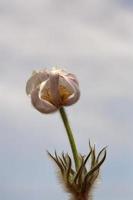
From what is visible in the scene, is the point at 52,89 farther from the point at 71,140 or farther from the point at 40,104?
the point at 71,140

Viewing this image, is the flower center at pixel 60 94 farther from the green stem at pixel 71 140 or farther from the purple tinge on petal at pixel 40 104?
the green stem at pixel 71 140

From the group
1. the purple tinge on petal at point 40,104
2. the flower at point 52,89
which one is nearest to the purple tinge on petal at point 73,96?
the flower at point 52,89

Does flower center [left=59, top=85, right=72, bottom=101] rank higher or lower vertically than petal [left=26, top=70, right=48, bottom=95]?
lower

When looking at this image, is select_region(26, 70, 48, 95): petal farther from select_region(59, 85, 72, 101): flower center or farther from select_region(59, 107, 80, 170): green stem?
select_region(59, 107, 80, 170): green stem

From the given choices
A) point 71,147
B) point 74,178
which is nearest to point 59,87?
point 71,147

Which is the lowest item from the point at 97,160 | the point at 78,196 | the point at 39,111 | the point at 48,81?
the point at 78,196

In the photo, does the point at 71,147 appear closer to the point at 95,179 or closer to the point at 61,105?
the point at 95,179

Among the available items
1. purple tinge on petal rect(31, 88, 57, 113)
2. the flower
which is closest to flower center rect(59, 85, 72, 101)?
the flower
